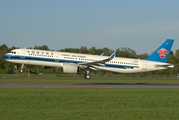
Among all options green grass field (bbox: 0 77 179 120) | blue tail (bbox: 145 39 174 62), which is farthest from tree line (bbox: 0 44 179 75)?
green grass field (bbox: 0 77 179 120)

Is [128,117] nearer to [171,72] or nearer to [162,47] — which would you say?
[162,47]

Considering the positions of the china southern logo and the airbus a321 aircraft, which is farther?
the china southern logo

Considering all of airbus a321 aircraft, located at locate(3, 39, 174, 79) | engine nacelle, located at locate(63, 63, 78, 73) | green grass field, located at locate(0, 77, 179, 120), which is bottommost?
green grass field, located at locate(0, 77, 179, 120)

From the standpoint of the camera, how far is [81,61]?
4719 centimetres

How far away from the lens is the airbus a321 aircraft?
45.0 m

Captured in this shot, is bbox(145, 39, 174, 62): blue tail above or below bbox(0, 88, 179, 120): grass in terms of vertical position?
above

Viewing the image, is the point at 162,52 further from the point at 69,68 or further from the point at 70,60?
the point at 69,68

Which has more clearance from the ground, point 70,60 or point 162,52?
point 162,52

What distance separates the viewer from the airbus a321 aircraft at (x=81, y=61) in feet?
148

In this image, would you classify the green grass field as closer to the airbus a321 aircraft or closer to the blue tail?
the airbus a321 aircraft

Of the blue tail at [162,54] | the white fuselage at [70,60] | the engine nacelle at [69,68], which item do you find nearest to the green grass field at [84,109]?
the engine nacelle at [69,68]

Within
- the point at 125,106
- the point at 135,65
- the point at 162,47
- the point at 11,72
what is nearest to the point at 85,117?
the point at 125,106

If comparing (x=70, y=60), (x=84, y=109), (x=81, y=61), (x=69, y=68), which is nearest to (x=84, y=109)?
(x=84, y=109)

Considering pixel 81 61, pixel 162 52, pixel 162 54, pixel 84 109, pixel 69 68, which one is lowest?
pixel 84 109
